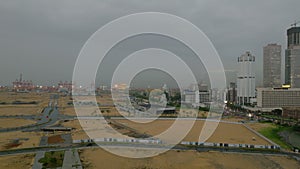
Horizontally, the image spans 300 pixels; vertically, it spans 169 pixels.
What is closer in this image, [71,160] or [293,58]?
[71,160]

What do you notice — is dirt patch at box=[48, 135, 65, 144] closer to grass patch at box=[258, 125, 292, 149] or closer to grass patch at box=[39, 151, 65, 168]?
grass patch at box=[39, 151, 65, 168]

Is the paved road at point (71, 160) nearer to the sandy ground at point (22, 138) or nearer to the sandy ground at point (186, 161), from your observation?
the sandy ground at point (186, 161)

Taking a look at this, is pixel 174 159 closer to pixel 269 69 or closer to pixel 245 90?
pixel 245 90

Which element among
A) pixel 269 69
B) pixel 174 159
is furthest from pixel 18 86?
pixel 174 159

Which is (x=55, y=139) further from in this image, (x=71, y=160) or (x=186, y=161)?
(x=186, y=161)

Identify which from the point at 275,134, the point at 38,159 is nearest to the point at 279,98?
the point at 275,134

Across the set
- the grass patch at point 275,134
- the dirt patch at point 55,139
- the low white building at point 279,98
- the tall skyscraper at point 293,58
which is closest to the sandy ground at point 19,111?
the dirt patch at point 55,139
